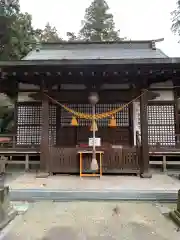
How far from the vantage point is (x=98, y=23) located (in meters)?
33.5

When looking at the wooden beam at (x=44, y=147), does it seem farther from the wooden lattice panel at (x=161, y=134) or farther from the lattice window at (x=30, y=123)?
the wooden lattice panel at (x=161, y=134)

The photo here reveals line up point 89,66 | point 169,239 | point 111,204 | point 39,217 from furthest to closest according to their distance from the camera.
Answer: point 89,66
point 111,204
point 39,217
point 169,239

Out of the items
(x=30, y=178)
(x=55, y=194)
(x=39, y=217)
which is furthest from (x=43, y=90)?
(x=39, y=217)

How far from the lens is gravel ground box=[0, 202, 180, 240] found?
317 cm

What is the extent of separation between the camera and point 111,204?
14.8 ft

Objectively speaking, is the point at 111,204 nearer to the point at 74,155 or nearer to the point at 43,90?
the point at 74,155

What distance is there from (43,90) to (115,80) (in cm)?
225

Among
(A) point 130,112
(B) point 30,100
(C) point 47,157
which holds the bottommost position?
(C) point 47,157

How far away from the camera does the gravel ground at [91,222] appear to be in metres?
3.17

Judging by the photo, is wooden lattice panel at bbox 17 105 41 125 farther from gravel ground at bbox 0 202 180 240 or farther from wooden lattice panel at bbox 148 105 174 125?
wooden lattice panel at bbox 148 105 174 125

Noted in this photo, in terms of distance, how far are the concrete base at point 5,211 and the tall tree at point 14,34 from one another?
15055 mm

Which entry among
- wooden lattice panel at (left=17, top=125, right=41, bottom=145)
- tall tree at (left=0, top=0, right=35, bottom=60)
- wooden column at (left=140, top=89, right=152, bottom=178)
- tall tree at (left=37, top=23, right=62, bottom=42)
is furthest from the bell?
tall tree at (left=37, top=23, right=62, bottom=42)

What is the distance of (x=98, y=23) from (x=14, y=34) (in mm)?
19523

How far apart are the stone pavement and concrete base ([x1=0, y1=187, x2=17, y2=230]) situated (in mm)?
1241
